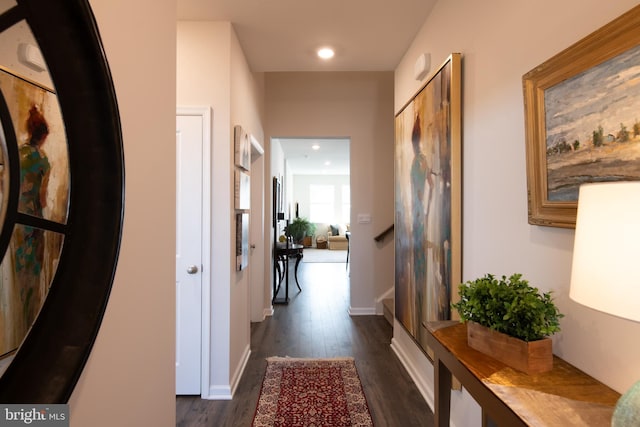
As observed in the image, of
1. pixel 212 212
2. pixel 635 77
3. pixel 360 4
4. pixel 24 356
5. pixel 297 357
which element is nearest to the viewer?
pixel 24 356

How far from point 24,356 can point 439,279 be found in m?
1.83

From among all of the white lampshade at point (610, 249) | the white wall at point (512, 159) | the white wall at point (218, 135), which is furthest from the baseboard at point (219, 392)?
the white lampshade at point (610, 249)

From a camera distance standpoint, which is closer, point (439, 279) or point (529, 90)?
point (529, 90)

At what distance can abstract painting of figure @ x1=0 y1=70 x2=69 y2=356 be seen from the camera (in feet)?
1.99

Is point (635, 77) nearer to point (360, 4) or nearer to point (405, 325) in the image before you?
point (360, 4)

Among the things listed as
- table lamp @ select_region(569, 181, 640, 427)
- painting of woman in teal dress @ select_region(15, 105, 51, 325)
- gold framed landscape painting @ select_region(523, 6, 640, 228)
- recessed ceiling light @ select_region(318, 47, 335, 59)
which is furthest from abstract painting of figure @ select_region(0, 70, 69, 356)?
recessed ceiling light @ select_region(318, 47, 335, 59)

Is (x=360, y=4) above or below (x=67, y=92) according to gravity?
above

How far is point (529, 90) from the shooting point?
3.97 feet

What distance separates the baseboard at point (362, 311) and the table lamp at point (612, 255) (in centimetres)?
371

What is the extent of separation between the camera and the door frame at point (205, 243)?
91.8 inches

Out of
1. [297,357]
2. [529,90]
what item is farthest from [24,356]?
[297,357]

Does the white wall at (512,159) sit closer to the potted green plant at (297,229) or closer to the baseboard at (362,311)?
the baseboard at (362,311)

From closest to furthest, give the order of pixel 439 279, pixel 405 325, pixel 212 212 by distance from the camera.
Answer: pixel 439 279
pixel 212 212
pixel 405 325

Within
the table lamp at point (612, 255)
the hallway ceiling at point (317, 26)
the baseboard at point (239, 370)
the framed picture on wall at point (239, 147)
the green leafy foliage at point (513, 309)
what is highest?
A: the hallway ceiling at point (317, 26)
